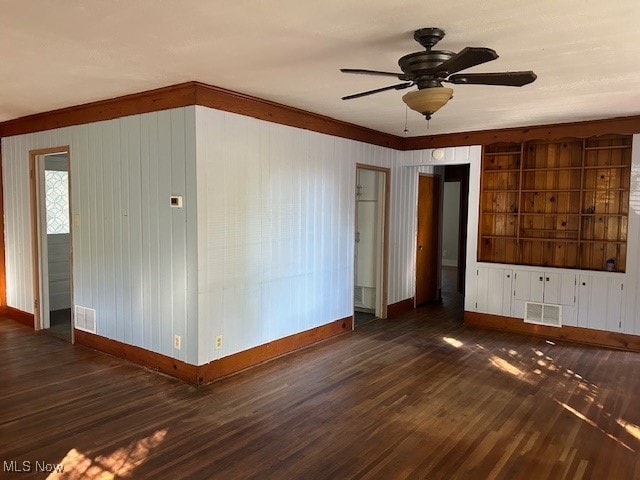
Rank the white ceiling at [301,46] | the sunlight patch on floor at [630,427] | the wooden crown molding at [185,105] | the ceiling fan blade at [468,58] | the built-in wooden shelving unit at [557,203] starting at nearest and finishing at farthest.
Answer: the ceiling fan blade at [468,58] → the white ceiling at [301,46] → the sunlight patch on floor at [630,427] → the wooden crown molding at [185,105] → the built-in wooden shelving unit at [557,203]

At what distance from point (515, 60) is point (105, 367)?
414 centimetres

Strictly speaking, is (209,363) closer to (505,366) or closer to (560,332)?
(505,366)

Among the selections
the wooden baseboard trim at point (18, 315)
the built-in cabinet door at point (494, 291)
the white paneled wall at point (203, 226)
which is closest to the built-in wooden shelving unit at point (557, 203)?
the built-in cabinet door at point (494, 291)

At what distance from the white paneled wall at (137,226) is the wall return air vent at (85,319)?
0.23 feet

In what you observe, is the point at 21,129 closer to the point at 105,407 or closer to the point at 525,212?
the point at 105,407

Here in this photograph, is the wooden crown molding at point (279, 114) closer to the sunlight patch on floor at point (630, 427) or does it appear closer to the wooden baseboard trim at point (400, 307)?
the wooden baseboard trim at point (400, 307)

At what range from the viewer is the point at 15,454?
8.82 ft

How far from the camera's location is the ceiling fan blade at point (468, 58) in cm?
204

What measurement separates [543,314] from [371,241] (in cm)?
228

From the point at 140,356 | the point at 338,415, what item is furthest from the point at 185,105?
the point at 338,415

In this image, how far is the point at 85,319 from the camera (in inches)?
186

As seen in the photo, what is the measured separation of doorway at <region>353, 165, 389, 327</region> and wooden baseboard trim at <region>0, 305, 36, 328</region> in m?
3.94

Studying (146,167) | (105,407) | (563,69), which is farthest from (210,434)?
(563,69)

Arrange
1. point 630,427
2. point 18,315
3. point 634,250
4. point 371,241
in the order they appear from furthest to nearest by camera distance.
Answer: point 371,241
point 18,315
point 634,250
point 630,427
